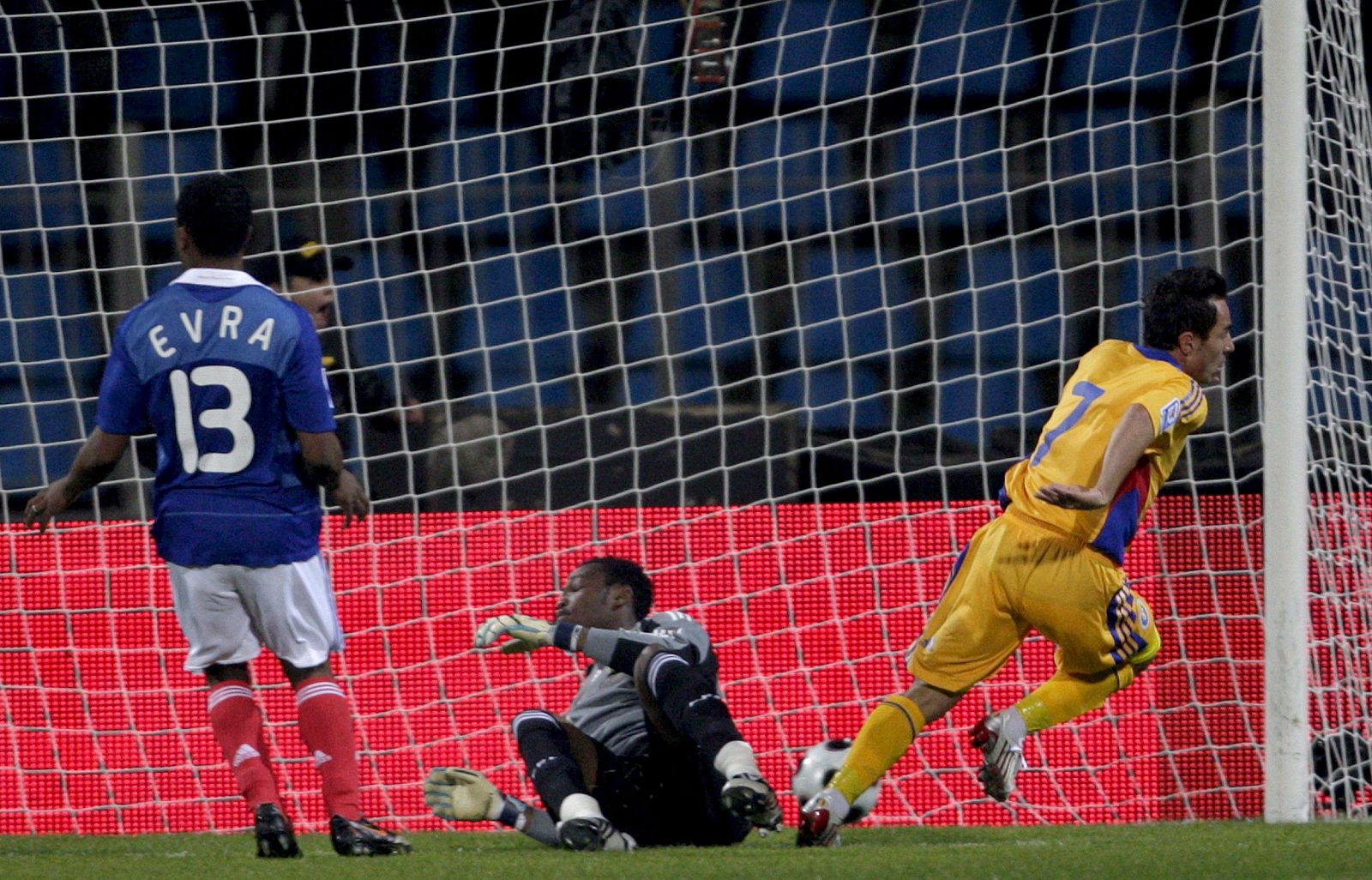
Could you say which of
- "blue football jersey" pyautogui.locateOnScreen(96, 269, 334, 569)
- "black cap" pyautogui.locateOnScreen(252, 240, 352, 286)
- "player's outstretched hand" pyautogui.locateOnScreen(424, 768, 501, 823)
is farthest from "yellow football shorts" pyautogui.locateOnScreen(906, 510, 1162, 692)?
"black cap" pyautogui.locateOnScreen(252, 240, 352, 286)

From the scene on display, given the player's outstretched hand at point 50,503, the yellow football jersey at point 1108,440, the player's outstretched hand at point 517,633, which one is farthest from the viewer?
the player's outstretched hand at point 517,633

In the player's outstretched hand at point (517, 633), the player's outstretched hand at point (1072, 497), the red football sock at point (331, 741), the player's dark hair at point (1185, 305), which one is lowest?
the red football sock at point (331, 741)

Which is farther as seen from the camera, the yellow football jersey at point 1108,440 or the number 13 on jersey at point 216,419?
the yellow football jersey at point 1108,440

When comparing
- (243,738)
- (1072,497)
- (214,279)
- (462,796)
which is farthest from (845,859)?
(214,279)

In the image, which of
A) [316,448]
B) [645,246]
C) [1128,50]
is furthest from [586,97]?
[316,448]

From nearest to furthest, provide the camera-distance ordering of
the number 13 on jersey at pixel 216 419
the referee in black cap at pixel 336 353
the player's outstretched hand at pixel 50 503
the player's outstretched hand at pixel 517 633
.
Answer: the number 13 on jersey at pixel 216 419
the player's outstretched hand at pixel 50 503
the player's outstretched hand at pixel 517 633
the referee in black cap at pixel 336 353

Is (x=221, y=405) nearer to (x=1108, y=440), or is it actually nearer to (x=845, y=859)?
(x=845, y=859)

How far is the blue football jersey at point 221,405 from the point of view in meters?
3.46

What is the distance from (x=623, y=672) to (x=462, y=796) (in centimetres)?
42

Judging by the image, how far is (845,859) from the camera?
3.36 m

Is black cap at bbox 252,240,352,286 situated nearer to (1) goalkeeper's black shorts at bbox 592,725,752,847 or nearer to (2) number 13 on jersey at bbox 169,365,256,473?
(2) number 13 on jersey at bbox 169,365,256,473

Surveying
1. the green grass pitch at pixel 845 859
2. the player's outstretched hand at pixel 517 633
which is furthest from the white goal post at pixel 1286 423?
the player's outstretched hand at pixel 517 633

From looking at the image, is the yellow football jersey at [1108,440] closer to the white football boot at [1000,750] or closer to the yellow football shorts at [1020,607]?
the yellow football shorts at [1020,607]

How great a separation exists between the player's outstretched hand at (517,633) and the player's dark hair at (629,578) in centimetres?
30
